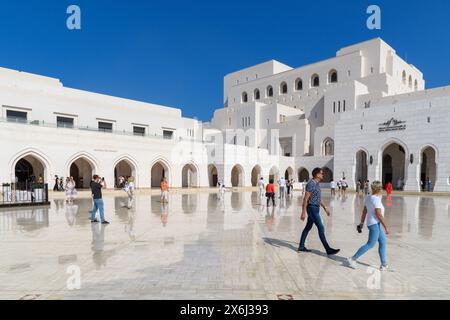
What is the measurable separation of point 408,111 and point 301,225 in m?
26.9

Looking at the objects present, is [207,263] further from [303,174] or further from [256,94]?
[256,94]

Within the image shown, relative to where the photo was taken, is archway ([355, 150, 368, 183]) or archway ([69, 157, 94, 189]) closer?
archway ([69, 157, 94, 189])

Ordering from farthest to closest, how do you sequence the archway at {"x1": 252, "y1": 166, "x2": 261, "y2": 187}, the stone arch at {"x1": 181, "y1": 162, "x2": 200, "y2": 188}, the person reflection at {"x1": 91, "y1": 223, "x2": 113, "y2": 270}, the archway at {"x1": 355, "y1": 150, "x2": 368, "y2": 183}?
the archway at {"x1": 252, "y1": 166, "x2": 261, "y2": 187}
the archway at {"x1": 355, "y1": 150, "x2": 368, "y2": 183}
the stone arch at {"x1": 181, "y1": 162, "x2": 200, "y2": 188}
the person reflection at {"x1": 91, "y1": 223, "x2": 113, "y2": 270}

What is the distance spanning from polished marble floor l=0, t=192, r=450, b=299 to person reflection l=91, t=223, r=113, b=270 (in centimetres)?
2

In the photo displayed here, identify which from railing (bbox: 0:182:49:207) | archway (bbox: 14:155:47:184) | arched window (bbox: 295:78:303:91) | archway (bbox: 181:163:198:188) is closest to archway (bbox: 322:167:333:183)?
archway (bbox: 181:163:198:188)

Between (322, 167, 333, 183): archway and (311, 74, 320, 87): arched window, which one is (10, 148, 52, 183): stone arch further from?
(311, 74, 320, 87): arched window

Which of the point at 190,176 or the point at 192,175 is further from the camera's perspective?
the point at 190,176

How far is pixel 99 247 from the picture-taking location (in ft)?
19.2

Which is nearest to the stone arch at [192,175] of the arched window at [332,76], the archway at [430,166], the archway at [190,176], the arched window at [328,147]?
the archway at [190,176]

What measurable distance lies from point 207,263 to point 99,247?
8.82 feet

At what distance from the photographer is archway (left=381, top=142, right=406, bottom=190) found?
114 feet

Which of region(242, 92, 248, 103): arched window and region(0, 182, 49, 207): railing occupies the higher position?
region(242, 92, 248, 103): arched window

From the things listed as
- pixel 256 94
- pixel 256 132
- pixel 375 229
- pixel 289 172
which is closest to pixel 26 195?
pixel 375 229
